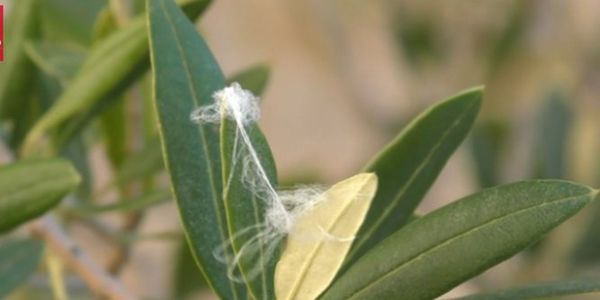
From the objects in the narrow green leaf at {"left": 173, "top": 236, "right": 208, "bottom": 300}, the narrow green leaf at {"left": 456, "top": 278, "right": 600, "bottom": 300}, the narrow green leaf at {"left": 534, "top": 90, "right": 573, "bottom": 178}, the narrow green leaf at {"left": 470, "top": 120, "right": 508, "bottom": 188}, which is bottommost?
the narrow green leaf at {"left": 173, "top": 236, "right": 208, "bottom": 300}

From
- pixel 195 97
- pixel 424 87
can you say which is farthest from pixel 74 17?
pixel 424 87

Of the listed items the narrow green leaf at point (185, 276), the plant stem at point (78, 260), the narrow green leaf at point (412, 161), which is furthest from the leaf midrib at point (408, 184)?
the narrow green leaf at point (185, 276)

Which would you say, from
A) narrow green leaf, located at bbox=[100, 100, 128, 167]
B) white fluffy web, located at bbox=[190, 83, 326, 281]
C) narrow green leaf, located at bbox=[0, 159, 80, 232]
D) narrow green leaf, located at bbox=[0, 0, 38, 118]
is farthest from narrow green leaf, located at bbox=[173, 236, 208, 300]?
white fluffy web, located at bbox=[190, 83, 326, 281]

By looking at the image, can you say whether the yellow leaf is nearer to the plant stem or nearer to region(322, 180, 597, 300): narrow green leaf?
region(322, 180, 597, 300): narrow green leaf

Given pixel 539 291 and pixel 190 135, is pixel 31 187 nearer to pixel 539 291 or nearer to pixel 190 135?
pixel 190 135

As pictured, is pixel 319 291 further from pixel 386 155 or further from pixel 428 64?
pixel 428 64

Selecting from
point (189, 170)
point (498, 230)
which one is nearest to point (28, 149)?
point (189, 170)
